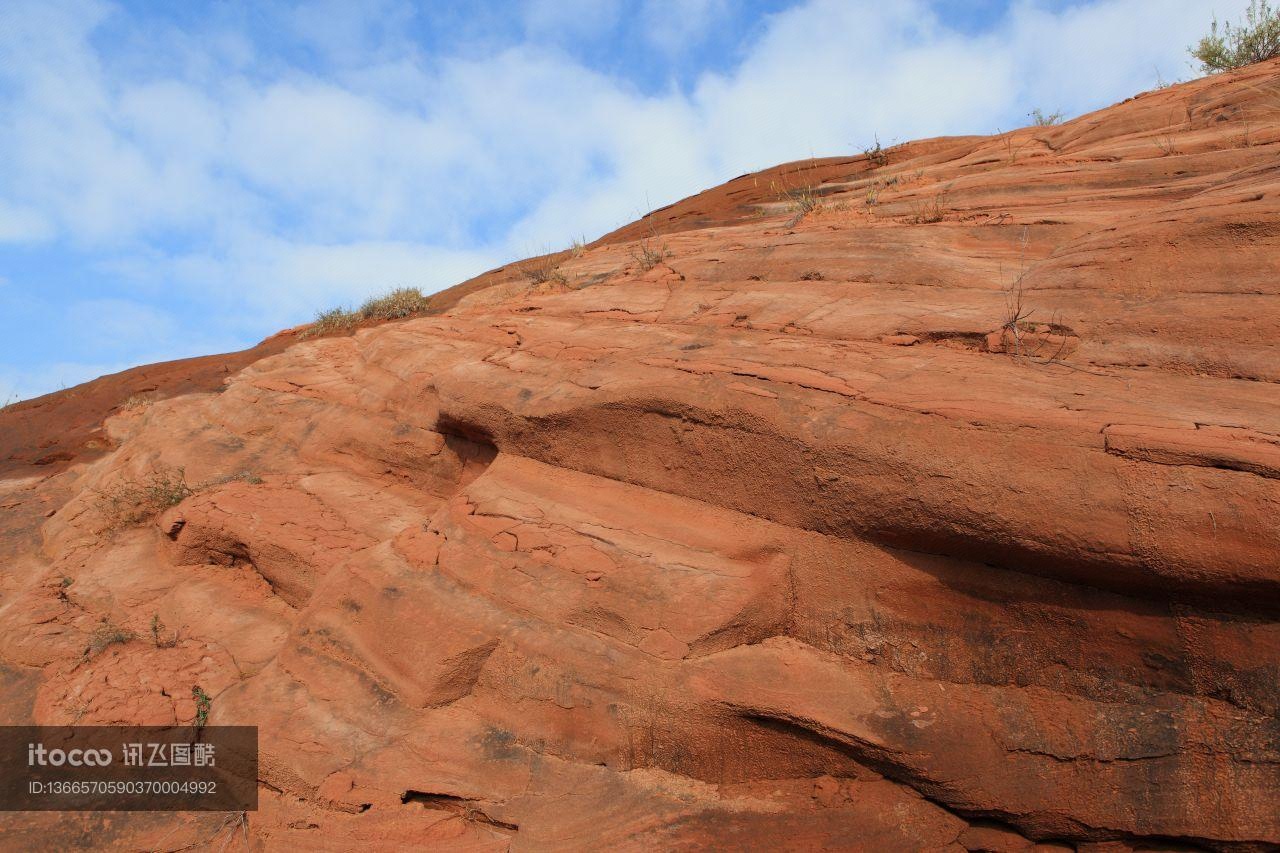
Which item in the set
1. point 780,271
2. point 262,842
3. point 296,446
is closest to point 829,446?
point 780,271

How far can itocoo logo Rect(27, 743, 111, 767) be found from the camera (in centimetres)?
547

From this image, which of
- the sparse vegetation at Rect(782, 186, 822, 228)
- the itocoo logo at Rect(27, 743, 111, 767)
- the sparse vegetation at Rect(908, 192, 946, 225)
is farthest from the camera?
the sparse vegetation at Rect(782, 186, 822, 228)

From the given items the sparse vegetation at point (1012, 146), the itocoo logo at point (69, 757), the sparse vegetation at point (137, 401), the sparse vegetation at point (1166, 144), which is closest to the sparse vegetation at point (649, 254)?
the sparse vegetation at point (1012, 146)

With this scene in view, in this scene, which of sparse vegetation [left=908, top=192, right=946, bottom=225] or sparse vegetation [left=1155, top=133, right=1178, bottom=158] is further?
sparse vegetation [left=908, top=192, right=946, bottom=225]

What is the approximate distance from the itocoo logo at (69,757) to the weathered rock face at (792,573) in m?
0.24

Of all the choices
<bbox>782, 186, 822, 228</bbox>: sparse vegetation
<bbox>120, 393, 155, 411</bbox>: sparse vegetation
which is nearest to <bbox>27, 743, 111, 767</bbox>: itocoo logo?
<bbox>120, 393, 155, 411</bbox>: sparse vegetation

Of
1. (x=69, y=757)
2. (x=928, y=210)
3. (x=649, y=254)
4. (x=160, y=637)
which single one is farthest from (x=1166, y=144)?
(x=69, y=757)

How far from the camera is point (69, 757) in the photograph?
5523 millimetres

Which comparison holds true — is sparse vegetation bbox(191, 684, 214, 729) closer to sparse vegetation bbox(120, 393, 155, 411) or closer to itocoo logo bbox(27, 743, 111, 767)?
itocoo logo bbox(27, 743, 111, 767)

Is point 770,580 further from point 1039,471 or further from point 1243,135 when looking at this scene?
point 1243,135

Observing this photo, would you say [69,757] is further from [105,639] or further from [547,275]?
[547,275]

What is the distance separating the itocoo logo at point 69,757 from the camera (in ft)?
18.0

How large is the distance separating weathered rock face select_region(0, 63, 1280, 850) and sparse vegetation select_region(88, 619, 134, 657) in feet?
0.39

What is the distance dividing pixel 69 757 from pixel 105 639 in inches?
38.8
